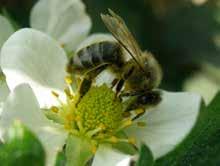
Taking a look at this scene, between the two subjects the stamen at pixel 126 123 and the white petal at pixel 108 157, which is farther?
the stamen at pixel 126 123

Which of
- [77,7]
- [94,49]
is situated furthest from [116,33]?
[77,7]

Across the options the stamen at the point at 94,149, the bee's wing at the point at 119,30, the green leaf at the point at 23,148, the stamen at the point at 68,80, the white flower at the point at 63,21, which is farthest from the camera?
the white flower at the point at 63,21

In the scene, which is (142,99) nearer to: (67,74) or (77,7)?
(67,74)

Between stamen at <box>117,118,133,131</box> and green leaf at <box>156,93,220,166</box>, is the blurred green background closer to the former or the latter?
stamen at <box>117,118,133,131</box>

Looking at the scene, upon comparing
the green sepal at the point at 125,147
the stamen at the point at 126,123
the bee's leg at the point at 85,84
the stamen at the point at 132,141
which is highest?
the bee's leg at the point at 85,84

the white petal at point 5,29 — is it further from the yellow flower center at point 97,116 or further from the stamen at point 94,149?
the stamen at point 94,149

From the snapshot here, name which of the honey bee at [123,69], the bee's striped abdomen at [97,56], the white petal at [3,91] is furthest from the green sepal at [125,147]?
the white petal at [3,91]

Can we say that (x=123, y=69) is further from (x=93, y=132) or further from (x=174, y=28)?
(x=174, y=28)
